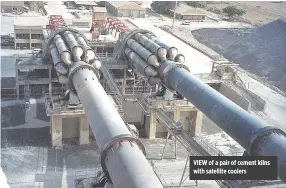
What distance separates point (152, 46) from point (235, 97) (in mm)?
12057

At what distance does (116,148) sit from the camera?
20.1 m

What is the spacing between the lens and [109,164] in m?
20.2

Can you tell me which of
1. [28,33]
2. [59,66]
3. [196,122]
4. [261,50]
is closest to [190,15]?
[261,50]

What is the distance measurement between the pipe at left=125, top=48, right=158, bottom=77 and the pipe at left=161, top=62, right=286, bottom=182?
539 cm

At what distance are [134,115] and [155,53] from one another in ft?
23.0

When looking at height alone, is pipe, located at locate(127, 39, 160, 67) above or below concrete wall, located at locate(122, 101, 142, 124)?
above

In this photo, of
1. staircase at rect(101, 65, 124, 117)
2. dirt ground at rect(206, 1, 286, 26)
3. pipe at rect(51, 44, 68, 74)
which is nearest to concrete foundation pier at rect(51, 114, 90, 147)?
staircase at rect(101, 65, 124, 117)

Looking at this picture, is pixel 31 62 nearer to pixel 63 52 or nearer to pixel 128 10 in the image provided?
pixel 63 52

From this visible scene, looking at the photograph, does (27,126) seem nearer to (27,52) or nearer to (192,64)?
(27,52)

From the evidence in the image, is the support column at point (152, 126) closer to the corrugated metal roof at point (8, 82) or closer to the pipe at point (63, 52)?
the pipe at point (63, 52)

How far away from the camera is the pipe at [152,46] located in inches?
1423

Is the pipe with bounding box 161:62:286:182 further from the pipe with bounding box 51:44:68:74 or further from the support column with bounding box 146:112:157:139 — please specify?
the pipe with bounding box 51:44:68:74

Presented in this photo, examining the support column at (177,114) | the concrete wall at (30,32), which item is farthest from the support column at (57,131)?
the concrete wall at (30,32)

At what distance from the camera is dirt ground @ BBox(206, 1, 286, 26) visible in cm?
9950
